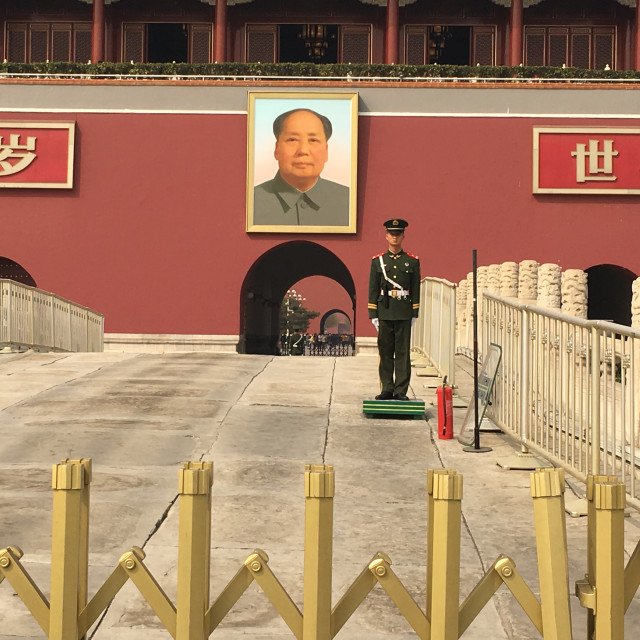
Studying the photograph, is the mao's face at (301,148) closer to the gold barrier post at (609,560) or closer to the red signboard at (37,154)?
the red signboard at (37,154)

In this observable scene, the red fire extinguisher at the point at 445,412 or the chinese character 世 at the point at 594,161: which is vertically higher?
the chinese character 世 at the point at 594,161

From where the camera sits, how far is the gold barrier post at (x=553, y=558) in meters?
3.32

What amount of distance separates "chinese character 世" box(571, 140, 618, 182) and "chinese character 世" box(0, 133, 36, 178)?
1355 cm

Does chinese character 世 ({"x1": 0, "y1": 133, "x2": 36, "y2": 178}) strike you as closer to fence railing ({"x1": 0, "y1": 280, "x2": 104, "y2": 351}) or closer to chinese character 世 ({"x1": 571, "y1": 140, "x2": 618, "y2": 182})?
fence railing ({"x1": 0, "y1": 280, "x2": 104, "y2": 351})

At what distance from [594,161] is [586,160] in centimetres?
19

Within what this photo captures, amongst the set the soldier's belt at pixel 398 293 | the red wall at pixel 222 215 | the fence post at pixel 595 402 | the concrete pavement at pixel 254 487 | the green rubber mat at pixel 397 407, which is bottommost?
the concrete pavement at pixel 254 487

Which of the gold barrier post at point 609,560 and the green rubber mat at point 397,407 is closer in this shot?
the gold barrier post at point 609,560

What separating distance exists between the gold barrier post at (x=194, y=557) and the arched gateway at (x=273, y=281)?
21041 mm

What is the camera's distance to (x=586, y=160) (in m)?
23.2

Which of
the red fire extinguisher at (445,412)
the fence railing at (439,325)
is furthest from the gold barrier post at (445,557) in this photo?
the fence railing at (439,325)

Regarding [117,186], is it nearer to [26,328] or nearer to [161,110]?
[161,110]

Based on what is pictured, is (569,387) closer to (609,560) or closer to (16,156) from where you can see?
(609,560)

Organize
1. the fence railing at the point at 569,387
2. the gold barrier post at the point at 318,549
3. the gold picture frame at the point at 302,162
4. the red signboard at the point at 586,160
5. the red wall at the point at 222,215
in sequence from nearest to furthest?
the gold barrier post at the point at 318,549
the fence railing at the point at 569,387
the red signboard at the point at 586,160
the gold picture frame at the point at 302,162
the red wall at the point at 222,215

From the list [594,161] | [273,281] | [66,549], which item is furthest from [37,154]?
[66,549]
